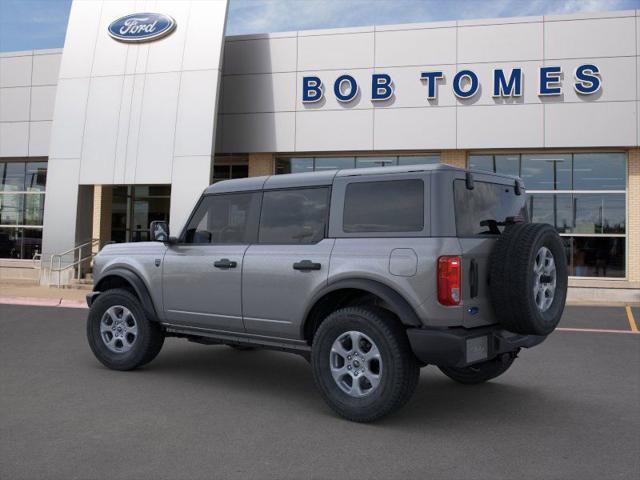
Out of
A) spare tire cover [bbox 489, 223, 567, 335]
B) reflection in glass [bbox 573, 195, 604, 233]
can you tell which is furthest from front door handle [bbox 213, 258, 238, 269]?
reflection in glass [bbox 573, 195, 604, 233]

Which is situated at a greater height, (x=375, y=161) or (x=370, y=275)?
(x=375, y=161)

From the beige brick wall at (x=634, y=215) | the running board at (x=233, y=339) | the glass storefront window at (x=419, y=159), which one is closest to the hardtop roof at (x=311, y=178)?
the running board at (x=233, y=339)

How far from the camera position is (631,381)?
267 inches

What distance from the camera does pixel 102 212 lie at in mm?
22344

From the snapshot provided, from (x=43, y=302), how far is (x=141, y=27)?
942 centimetres

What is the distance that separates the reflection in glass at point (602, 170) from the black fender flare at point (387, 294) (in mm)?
15294

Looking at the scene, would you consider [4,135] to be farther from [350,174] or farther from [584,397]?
[584,397]

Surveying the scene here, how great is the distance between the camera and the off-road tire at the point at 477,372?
6078 mm

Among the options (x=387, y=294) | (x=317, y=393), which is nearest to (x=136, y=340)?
(x=317, y=393)

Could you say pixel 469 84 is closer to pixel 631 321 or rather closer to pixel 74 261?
pixel 631 321

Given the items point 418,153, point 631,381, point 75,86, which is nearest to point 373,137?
point 418,153

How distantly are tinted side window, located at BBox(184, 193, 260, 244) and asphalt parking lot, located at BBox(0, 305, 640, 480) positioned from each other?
151cm

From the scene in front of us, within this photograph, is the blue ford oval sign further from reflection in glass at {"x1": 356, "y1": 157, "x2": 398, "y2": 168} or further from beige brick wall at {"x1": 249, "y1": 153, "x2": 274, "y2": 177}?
reflection in glass at {"x1": 356, "y1": 157, "x2": 398, "y2": 168}

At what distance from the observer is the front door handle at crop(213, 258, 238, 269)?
234 inches
